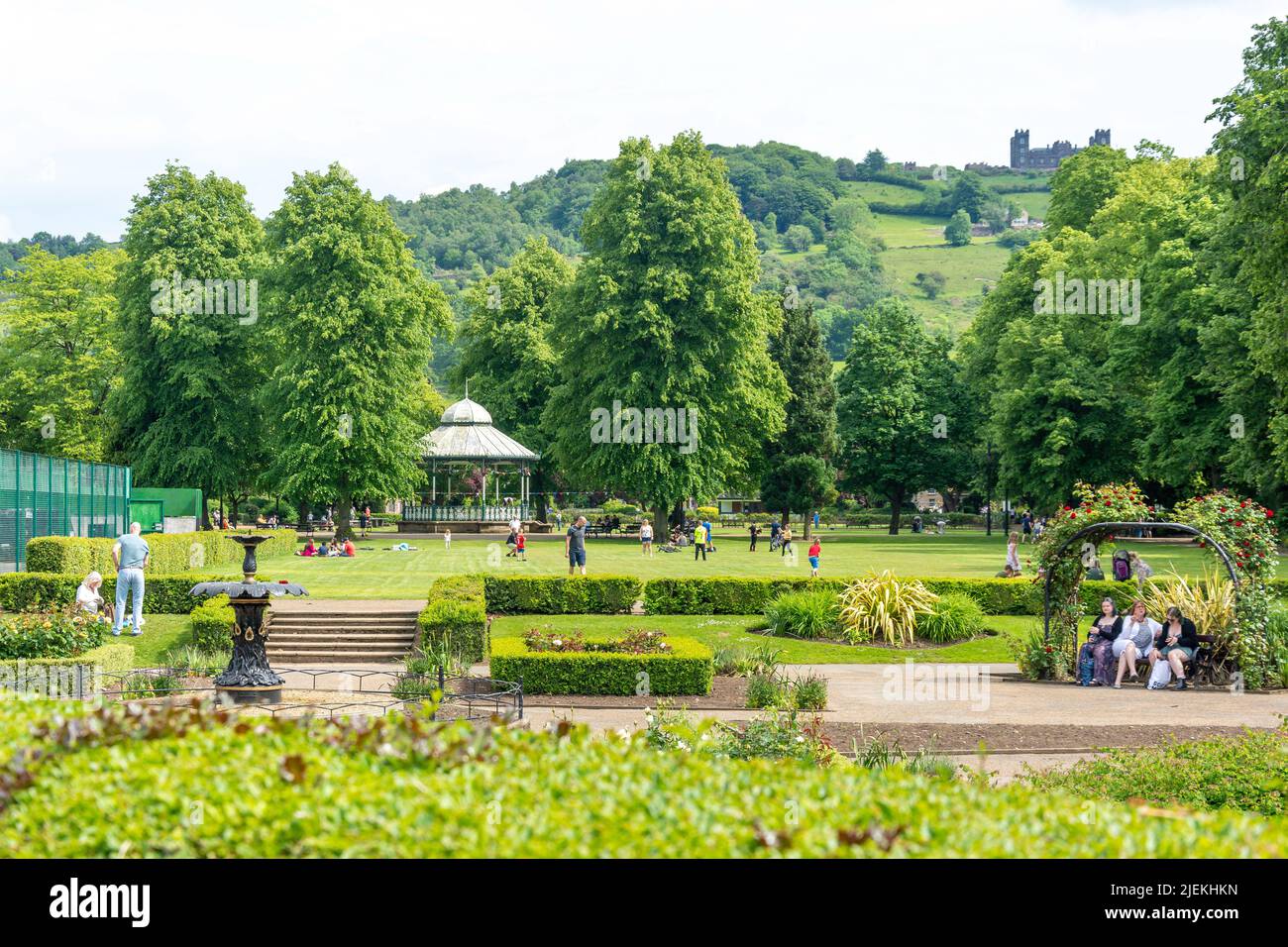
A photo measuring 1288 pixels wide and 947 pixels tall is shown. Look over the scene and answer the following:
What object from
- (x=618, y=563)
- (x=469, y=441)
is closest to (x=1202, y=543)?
(x=618, y=563)

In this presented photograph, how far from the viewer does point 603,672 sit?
732 inches

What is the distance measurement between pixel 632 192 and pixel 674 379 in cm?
804

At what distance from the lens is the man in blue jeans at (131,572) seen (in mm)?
23172

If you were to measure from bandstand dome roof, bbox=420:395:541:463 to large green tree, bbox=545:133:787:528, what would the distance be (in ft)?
18.2

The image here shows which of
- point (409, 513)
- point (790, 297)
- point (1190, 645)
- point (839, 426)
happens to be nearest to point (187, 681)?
point (1190, 645)

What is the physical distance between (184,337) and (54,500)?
19971 millimetres

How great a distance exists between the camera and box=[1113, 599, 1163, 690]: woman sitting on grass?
20109 mm

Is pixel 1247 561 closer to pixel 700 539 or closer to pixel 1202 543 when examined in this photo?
pixel 1202 543

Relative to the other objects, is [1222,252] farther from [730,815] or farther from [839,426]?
[730,815]

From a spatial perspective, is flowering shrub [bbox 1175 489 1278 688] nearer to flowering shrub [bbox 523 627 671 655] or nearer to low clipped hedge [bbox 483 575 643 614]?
flowering shrub [bbox 523 627 671 655]

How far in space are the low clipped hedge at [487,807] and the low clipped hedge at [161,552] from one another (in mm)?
22462

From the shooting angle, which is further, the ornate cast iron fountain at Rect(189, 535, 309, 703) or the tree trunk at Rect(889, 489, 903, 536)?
the tree trunk at Rect(889, 489, 903, 536)

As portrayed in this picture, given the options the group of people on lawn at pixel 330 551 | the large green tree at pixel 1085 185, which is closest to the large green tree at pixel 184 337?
the group of people on lawn at pixel 330 551

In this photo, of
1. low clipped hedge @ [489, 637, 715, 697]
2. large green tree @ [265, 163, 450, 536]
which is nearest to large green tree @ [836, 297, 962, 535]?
large green tree @ [265, 163, 450, 536]
